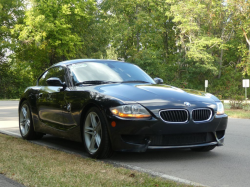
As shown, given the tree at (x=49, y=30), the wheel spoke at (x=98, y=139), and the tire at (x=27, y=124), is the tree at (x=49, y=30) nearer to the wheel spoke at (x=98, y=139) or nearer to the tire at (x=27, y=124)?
the tire at (x=27, y=124)

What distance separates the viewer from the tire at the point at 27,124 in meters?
7.96

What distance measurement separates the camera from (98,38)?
162ft

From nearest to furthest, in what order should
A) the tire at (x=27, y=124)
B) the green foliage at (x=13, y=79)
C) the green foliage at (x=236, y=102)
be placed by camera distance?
the tire at (x=27, y=124), the green foliage at (x=236, y=102), the green foliage at (x=13, y=79)

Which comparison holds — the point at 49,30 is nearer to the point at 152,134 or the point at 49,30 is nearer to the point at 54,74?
the point at 54,74

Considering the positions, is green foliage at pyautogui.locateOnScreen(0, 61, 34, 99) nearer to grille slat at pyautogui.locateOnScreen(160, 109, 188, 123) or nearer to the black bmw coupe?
the black bmw coupe

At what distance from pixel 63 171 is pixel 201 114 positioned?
6.92 ft

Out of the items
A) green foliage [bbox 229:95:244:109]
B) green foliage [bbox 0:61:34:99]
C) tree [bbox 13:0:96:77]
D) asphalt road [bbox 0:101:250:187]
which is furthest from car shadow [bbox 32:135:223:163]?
green foliage [bbox 0:61:34:99]

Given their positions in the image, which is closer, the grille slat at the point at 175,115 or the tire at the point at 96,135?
the grille slat at the point at 175,115

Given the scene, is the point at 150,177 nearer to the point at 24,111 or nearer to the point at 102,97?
the point at 102,97

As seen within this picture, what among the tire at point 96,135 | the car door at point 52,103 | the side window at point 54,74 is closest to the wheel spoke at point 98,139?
the tire at point 96,135

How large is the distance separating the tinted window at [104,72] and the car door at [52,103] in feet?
1.18

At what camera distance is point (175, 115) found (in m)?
5.46

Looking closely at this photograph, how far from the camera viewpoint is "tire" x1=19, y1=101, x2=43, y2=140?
26.1ft

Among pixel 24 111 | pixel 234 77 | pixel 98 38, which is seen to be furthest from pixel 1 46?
pixel 24 111
